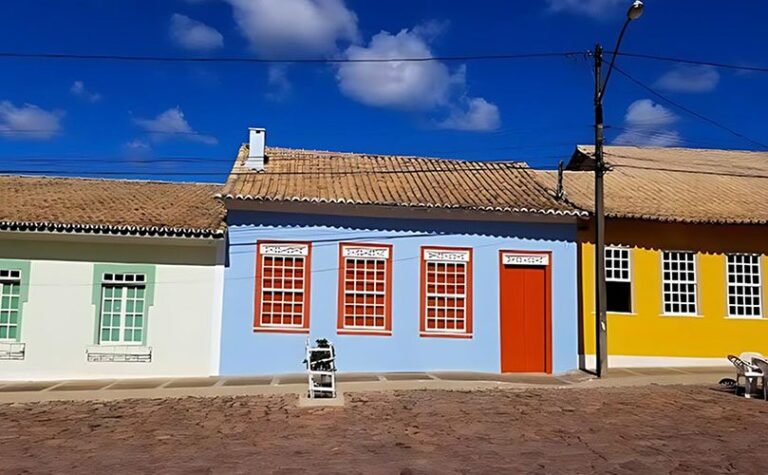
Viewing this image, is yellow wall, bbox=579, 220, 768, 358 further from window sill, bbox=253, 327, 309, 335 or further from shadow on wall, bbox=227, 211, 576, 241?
window sill, bbox=253, 327, 309, 335

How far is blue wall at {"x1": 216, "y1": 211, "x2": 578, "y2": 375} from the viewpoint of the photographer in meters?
14.4

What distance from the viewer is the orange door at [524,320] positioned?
1502cm

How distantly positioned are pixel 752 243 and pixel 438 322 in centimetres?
761

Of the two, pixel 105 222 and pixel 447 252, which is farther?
pixel 447 252

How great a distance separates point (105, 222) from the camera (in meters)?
14.0

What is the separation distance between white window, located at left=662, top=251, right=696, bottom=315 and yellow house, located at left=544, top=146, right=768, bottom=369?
0.07 feet

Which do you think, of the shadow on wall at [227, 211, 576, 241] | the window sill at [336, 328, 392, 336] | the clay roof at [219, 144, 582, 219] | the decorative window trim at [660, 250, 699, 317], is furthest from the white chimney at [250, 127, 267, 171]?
the decorative window trim at [660, 250, 699, 317]

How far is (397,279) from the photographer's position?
1486 cm

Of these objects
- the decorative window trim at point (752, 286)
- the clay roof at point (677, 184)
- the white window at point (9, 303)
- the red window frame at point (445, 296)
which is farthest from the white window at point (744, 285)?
the white window at point (9, 303)

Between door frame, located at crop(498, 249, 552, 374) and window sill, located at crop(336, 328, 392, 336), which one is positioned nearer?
window sill, located at crop(336, 328, 392, 336)

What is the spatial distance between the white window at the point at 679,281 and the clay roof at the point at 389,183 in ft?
9.10

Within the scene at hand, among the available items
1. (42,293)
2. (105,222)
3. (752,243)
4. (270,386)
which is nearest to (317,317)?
(270,386)

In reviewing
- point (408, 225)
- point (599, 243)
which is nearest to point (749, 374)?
point (599, 243)

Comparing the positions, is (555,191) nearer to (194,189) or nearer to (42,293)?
(194,189)
